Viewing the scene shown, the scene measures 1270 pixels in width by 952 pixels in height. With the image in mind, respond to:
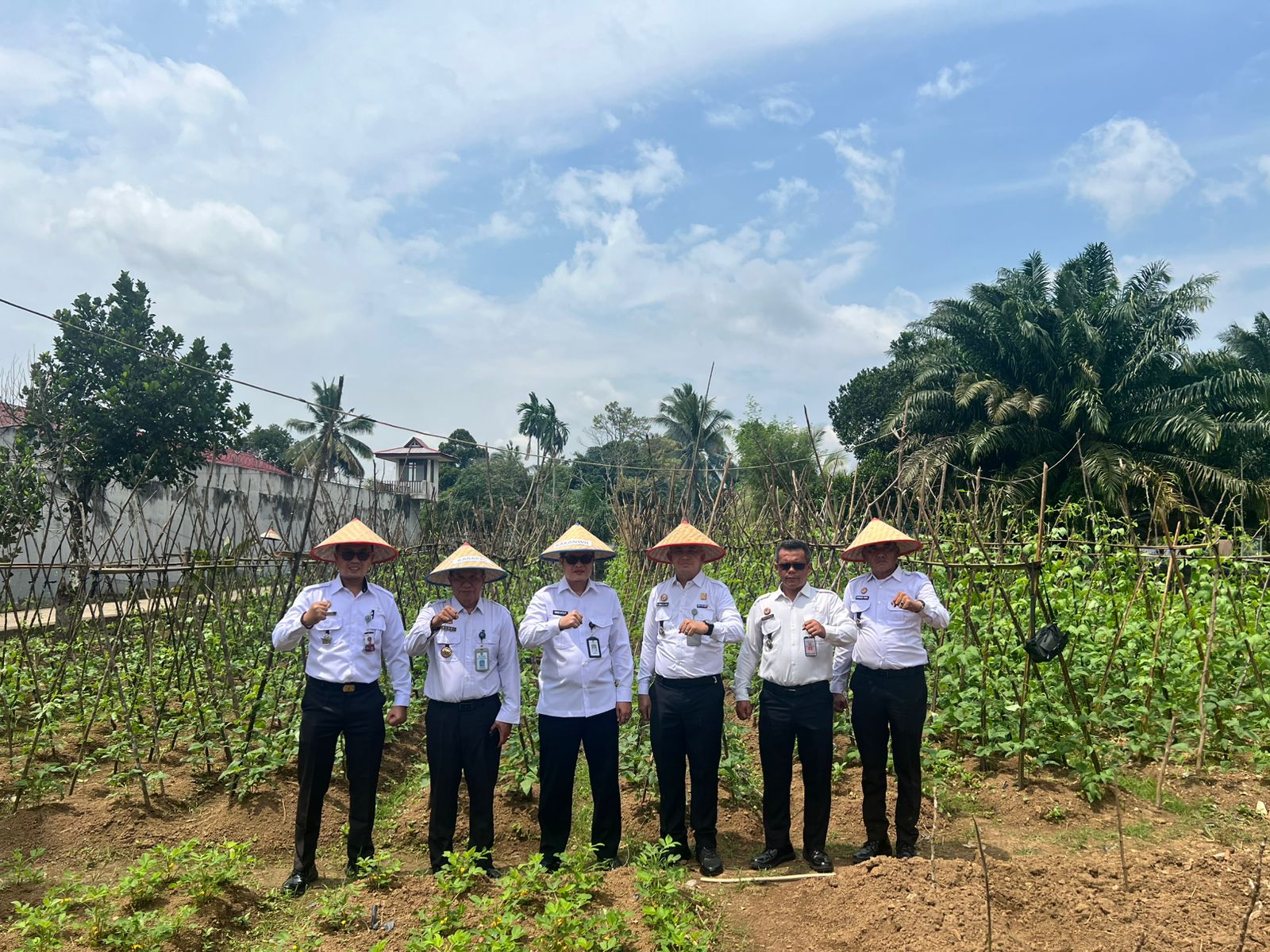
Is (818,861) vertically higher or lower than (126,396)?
lower

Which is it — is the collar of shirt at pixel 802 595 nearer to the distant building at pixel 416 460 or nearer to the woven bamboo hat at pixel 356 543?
the woven bamboo hat at pixel 356 543

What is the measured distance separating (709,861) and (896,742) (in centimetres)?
114

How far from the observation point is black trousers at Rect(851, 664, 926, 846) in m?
4.35

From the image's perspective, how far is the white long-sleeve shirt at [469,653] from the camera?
440cm

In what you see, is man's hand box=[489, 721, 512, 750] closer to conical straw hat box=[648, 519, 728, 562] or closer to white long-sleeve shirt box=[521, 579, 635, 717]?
white long-sleeve shirt box=[521, 579, 635, 717]

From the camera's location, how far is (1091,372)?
18.5 metres

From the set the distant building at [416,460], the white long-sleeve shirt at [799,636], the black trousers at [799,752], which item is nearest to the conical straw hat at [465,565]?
the white long-sleeve shirt at [799,636]

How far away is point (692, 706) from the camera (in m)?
4.43

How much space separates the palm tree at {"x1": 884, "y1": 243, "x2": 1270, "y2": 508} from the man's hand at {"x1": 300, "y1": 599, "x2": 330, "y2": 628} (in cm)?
1584

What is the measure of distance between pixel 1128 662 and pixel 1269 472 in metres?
17.1

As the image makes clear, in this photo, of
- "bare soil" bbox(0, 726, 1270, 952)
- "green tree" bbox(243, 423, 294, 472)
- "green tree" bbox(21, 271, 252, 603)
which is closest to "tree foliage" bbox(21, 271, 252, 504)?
"green tree" bbox(21, 271, 252, 603)

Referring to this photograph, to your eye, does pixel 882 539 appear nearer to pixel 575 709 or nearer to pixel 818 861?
pixel 818 861

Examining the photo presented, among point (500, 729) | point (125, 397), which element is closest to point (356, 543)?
point (500, 729)

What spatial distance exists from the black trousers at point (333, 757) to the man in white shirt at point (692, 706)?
4.78ft
